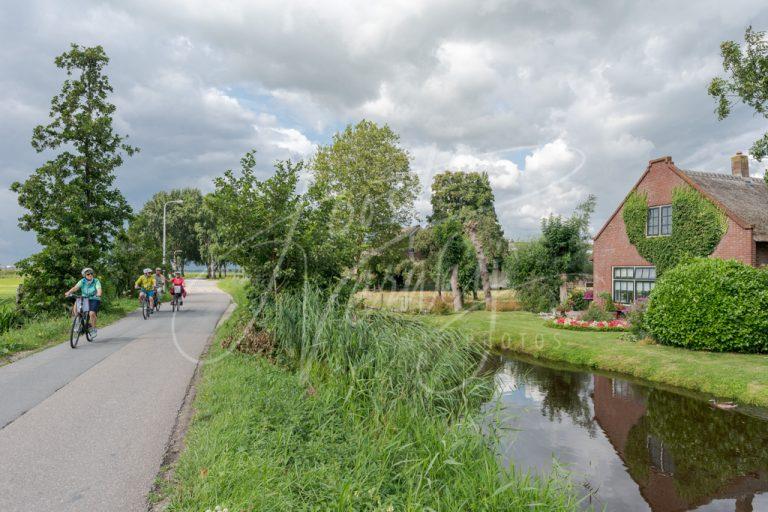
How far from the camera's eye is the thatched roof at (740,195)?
19781 millimetres

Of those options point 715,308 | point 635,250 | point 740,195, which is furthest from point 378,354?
point 740,195

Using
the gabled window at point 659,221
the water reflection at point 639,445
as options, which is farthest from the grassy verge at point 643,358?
the gabled window at point 659,221

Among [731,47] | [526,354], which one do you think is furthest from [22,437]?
[731,47]

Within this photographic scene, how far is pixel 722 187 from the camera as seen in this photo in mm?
22203

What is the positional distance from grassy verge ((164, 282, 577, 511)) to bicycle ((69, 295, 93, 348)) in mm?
4350

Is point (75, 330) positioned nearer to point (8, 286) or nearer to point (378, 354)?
point (378, 354)

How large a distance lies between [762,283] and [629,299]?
1063 cm

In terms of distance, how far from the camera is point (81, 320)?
11734 mm

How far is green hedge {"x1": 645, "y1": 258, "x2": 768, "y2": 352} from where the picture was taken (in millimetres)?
13250

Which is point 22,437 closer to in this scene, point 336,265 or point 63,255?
point 336,265

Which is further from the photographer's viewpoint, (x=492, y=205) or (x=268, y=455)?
(x=492, y=205)

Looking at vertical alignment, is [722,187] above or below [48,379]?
above

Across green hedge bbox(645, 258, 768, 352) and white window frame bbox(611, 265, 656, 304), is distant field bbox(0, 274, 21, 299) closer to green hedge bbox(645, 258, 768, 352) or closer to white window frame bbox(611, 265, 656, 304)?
green hedge bbox(645, 258, 768, 352)

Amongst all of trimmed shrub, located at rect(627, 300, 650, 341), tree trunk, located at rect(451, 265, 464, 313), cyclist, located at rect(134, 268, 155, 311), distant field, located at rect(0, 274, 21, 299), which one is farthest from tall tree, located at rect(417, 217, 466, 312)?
distant field, located at rect(0, 274, 21, 299)
